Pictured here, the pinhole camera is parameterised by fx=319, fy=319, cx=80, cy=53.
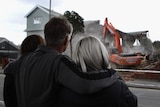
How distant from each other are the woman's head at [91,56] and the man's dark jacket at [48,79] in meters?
0.08

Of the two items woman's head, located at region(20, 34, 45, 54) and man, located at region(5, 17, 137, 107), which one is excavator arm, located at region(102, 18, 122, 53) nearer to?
woman's head, located at region(20, 34, 45, 54)

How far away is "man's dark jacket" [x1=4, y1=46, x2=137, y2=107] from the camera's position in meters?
1.94

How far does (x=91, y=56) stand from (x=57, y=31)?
36 centimetres

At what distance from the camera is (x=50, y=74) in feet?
6.95

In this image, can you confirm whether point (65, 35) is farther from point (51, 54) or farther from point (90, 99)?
point (90, 99)

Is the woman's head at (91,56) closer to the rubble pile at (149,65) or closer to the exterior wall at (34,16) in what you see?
the rubble pile at (149,65)

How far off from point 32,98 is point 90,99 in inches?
18.0

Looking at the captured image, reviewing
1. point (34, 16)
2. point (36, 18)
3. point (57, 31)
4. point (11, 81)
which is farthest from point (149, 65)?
point (34, 16)

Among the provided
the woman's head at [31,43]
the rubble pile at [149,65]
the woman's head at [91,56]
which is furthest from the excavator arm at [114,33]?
the woman's head at [91,56]

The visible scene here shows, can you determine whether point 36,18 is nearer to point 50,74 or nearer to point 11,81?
point 11,81

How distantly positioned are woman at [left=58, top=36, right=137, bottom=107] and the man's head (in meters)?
0.18

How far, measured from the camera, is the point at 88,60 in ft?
6.89

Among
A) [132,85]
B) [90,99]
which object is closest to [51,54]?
[90,99]

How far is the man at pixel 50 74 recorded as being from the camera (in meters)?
1.96
